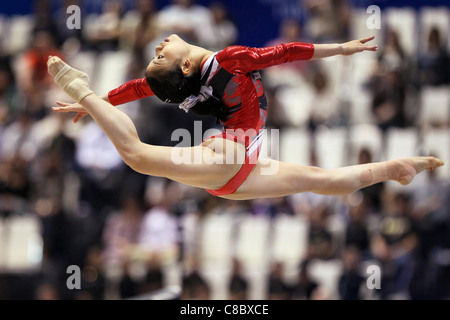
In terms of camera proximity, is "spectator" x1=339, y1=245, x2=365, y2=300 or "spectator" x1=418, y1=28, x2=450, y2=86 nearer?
"spectator" x1=339, y1=245, x2=365, y2=300

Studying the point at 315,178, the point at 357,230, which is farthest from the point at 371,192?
the point at 315,178

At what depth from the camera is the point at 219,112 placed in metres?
4.21

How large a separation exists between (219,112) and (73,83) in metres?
0.93

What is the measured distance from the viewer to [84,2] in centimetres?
869

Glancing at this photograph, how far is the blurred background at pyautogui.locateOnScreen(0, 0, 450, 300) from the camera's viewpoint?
22.9 feet

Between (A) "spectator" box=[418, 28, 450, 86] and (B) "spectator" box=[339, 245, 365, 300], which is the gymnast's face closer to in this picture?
(B) "spectator" box=[339, 245, 365, 300]

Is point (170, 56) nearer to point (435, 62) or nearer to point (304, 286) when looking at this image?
point (304, 286)

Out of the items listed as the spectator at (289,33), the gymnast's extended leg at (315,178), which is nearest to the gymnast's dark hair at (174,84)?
the gymnast's extended leg at (315,178)

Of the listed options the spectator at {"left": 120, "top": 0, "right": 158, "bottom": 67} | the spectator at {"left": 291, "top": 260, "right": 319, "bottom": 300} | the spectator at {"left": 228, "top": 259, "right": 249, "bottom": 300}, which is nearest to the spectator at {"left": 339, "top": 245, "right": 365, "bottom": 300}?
the spectator at {"left": 291, "top": 260, "right": 319, "bottom": 300}

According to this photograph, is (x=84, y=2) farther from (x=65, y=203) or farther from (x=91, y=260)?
(x=91, y=260)

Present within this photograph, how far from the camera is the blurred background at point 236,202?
6.98 meters

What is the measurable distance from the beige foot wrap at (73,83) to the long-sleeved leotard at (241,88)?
1.78ft

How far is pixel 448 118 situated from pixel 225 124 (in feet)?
14.7

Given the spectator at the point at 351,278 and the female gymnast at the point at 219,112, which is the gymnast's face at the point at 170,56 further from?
the spectator at the point at 351,278
